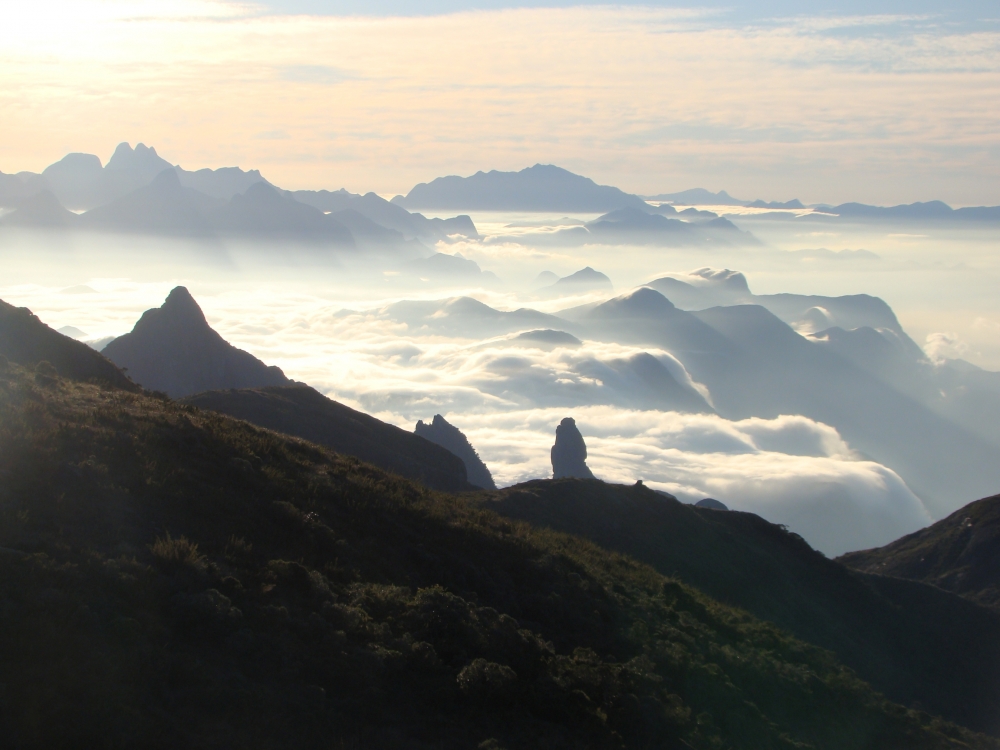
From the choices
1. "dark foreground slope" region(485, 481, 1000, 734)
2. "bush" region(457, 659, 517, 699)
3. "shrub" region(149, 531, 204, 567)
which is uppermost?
"shrub" region(149, 531, 204, 567)

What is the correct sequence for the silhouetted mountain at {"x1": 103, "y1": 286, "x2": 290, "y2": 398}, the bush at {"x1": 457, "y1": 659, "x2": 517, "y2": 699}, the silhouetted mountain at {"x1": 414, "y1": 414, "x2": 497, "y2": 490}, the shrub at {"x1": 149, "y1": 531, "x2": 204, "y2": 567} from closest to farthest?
the bush at {"x1": 457, "y1": 659, "x2": 517, "y2": 699}
the shrub at {"x1": 149, "y1": 531, "x2": 204, "y2": 567}
the silhouetted mountain at {"x1": 103, "y1": 286, "x2": 290, "y2": 398}
the silhouetted mountain at {"x1": 414, "y1": 414, "x2": 497, "y2": 490}

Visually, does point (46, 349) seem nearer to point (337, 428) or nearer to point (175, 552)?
point (175, 552)

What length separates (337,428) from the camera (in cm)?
5462

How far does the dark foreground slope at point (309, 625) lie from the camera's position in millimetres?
9367

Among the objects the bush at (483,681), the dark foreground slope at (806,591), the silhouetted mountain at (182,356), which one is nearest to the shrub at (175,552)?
the bush at (483,681)

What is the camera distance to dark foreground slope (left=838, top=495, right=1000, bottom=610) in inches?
2399

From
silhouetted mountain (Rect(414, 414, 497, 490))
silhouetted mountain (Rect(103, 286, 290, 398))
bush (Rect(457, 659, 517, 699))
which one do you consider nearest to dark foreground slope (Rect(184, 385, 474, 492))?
silhouetted mountain (Rect(414, 414, 497, 490))

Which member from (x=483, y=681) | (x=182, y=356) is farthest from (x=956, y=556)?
(x=182, y=356)

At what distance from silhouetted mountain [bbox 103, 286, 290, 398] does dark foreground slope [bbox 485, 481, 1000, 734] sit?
6323 centimetres

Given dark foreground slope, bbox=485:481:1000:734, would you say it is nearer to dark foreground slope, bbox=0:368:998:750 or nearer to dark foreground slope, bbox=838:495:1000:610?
dark foreground slope, bbox=0:368:998:750

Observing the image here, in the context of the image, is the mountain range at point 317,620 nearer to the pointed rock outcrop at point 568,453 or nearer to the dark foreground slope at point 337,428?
the dark foreground slope at point 337,428

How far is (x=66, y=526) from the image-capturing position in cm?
1195

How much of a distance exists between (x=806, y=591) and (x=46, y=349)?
38.6m

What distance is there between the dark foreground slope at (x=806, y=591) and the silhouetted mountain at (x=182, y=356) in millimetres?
63227
